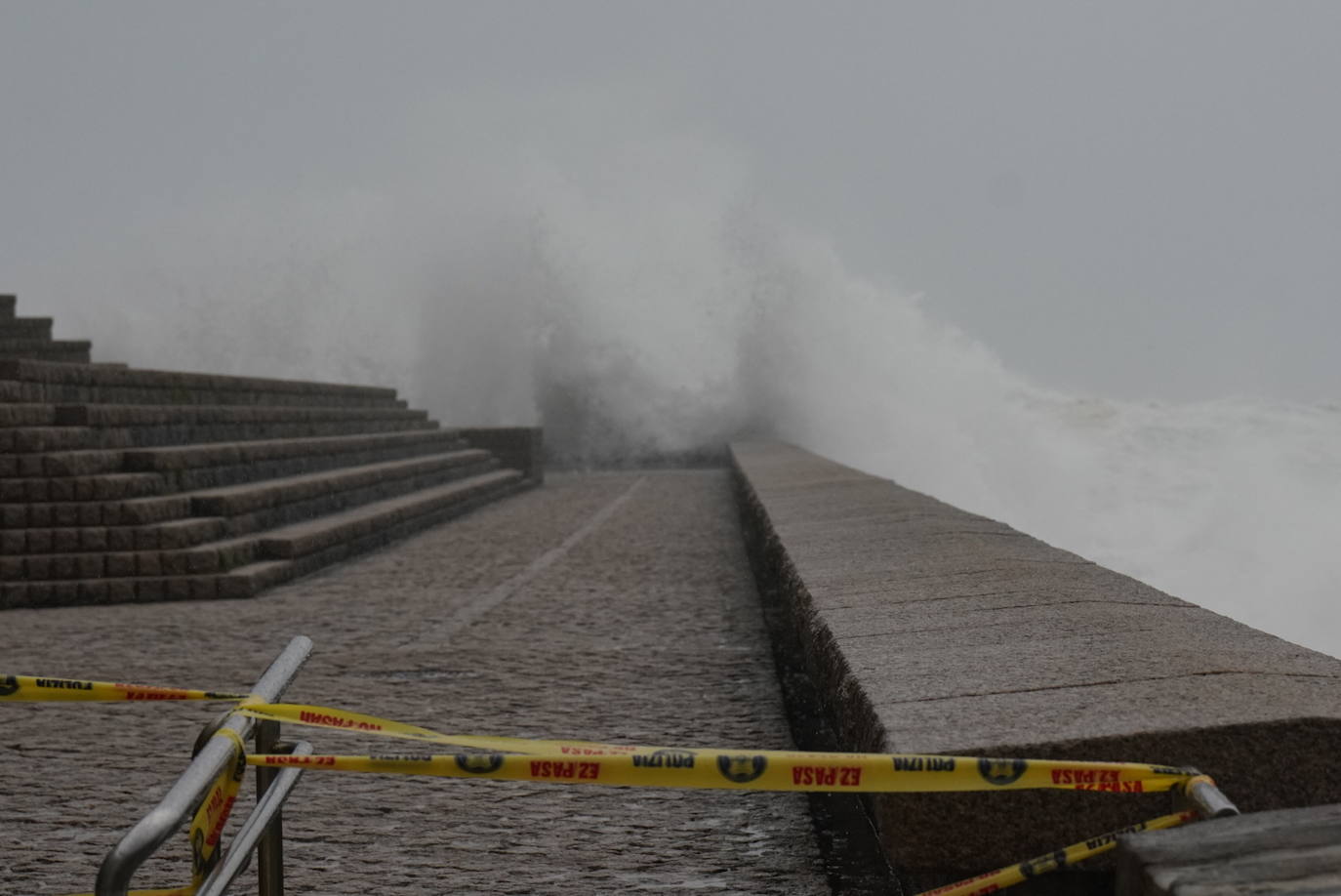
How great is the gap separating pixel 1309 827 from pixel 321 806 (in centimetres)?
248

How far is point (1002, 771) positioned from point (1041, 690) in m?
0.57

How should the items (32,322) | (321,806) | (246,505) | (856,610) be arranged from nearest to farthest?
(321,806)
(856,610)
(246,505)
(32,322)

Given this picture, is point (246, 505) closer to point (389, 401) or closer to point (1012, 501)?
point (389, 401)

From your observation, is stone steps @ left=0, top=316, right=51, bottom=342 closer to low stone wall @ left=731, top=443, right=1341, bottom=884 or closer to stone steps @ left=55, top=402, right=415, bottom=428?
stone steps @ left=55, top=402, right=415, bottom=428

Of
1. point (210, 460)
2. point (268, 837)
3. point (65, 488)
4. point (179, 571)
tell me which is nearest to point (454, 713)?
point (268, 837)

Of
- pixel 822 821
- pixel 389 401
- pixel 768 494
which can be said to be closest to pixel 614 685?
pixel 822 821

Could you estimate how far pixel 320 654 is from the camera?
5977 mm

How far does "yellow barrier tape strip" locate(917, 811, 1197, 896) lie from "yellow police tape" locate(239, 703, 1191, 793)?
0.16 feet

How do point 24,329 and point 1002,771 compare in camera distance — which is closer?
point 1002,771

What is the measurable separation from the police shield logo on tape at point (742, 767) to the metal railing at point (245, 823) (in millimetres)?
615

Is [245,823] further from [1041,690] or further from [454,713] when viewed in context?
[454,713]

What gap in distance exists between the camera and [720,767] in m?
1.96

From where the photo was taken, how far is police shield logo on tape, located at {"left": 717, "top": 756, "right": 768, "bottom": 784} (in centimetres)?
195

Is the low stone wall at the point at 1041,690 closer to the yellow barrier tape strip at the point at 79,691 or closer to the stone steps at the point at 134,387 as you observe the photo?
the yellow barrier tape strip at the point at 79,691
